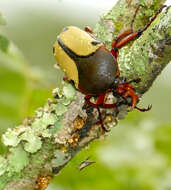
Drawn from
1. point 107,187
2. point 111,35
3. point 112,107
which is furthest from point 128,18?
point 107,187

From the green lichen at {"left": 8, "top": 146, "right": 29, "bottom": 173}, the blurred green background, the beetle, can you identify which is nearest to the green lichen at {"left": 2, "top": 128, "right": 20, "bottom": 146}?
the green lichen at {"left": 8, "top": 146, "right": 29, "bottom": 173}

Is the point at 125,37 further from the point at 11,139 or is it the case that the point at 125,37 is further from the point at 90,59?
the point at 11,139

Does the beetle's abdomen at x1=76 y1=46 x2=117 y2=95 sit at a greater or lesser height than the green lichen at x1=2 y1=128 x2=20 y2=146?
greater

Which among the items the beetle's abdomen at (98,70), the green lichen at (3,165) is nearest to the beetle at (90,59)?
the beetle's abdomen at (98,70)

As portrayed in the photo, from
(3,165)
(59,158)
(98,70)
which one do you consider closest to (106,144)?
(98,70)

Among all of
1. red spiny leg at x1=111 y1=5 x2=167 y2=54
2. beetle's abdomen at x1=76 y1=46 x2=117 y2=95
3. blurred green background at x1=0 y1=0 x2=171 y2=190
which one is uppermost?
red spiny leg at x1=111 y1=5 x2=167 y2=54

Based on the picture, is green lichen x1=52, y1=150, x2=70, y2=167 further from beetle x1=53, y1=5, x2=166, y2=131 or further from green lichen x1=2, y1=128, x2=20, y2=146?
beetle x1=53, y1=5, x2=166, y2=131

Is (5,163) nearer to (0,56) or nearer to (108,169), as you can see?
(108,169)

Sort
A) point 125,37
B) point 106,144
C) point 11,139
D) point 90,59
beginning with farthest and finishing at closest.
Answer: point 106,144 < point 90,59 < point 125,37 < point 11,139
